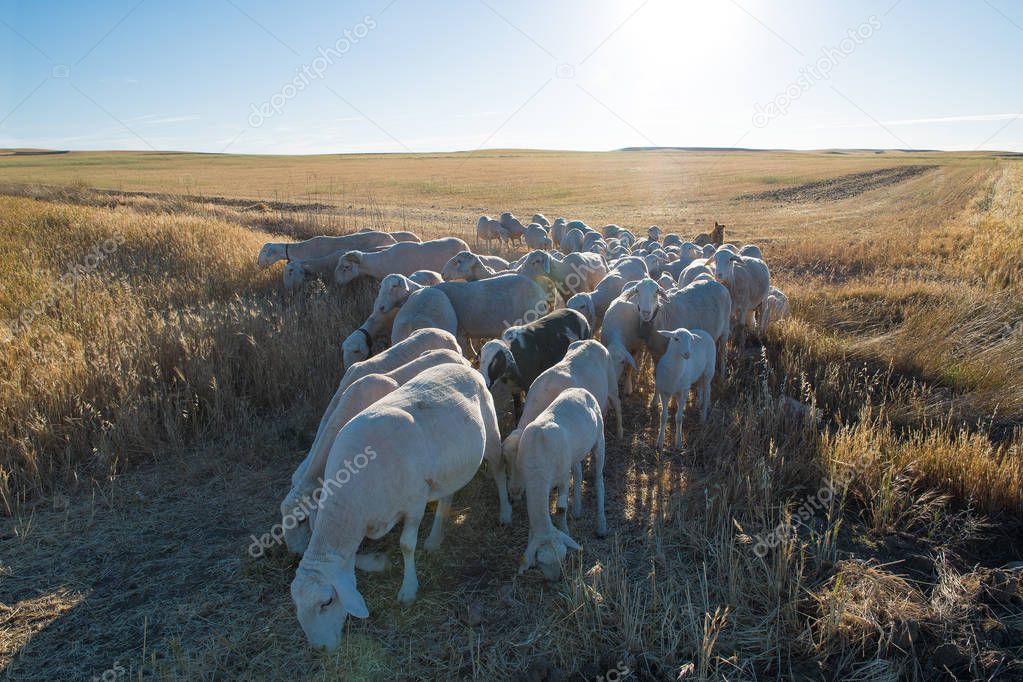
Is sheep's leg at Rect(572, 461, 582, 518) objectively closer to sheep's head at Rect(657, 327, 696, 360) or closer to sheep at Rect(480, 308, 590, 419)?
sheep at Rect(480, 308, 590, 419)

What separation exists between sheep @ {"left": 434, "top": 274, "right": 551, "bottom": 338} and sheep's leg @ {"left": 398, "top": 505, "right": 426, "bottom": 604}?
451cm

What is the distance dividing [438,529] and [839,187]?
4838 centimetres

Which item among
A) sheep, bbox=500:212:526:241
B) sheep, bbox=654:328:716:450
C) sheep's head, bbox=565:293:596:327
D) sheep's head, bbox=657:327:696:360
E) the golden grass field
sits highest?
sheep, bbox=500:212:526:241

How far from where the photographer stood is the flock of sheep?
12.5 feet

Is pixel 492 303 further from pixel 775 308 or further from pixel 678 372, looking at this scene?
pixel 775 308

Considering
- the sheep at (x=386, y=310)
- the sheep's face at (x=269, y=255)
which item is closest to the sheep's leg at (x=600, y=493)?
the sheep at (x=386, y=310)

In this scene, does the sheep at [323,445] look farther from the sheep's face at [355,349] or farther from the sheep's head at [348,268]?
the sheep's head at [348,268]

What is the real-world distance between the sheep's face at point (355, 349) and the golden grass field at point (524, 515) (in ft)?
1.56

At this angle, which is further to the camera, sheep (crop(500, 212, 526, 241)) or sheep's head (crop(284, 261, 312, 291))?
sheep (crop(500, 212, 526, 241))

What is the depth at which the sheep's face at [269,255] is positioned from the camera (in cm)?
1269

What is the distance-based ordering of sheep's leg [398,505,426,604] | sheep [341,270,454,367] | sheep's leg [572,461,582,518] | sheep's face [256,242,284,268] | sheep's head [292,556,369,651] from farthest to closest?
sheep's face [256,242,284,268], sheep [341,270,454,367], sheep's leg [572,461,582,518], sheep's leg [398,505,426,604], sheep's head [292,556,369,651]

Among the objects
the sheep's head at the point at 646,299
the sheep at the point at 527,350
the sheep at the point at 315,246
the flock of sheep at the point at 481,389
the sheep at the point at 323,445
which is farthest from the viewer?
the sheep at the point at 315,246

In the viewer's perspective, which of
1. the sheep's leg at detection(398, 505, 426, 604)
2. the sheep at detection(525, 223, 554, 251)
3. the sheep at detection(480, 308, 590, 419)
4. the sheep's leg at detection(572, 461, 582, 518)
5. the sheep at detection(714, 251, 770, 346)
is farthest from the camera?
the sheep at detection(525, 223, 554, 251)

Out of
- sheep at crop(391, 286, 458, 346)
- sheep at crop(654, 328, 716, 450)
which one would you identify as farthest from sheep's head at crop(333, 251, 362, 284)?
sheep at crop(654, 328, 716, 450)
